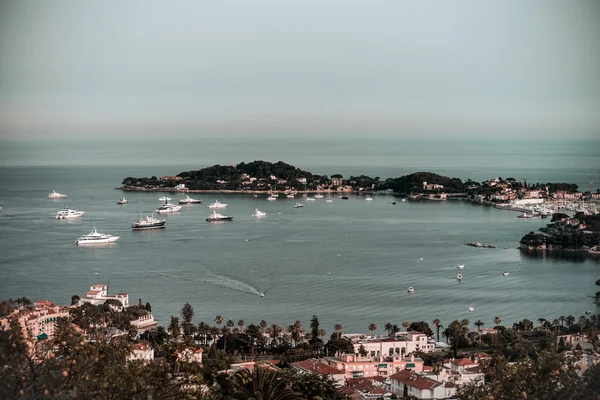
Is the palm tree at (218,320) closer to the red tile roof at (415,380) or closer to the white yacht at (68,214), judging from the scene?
the red tile roof at (415,380)

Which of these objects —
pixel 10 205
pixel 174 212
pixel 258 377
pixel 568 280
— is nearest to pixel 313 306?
pixel 568 280

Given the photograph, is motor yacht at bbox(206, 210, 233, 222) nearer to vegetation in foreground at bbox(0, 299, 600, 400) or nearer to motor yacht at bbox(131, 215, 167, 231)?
motor yacht at bbox(131, 215, 167, 231)

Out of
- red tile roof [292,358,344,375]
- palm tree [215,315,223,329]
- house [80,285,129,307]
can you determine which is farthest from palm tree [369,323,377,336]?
house [80,285,129,307]

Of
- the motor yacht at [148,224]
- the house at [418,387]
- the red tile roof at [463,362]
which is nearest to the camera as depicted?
the house at [418,387]

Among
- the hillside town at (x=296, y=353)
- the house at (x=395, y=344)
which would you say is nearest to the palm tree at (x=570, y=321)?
the hillside town at (x=296, y=353)

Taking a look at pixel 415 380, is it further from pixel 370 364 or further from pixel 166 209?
pixel 166 209

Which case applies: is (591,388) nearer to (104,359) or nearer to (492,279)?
(104,359)

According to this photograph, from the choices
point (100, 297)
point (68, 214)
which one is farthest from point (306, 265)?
point (68, 214)
